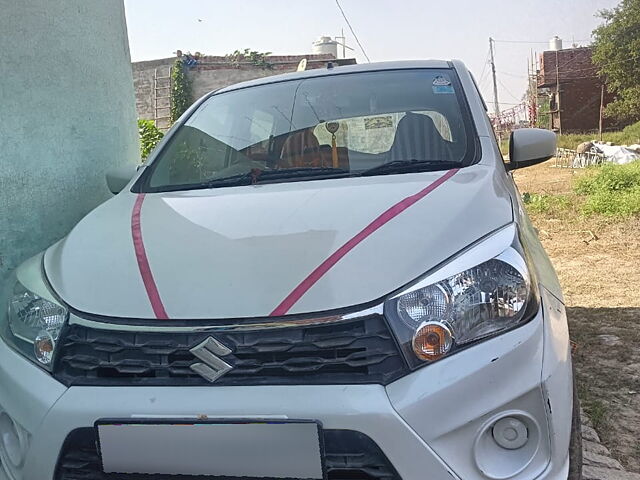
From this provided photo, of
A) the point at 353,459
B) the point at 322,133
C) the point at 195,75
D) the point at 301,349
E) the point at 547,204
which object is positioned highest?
the point at 195,75

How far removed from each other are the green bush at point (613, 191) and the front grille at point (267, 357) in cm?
700

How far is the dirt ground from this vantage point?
106 inches

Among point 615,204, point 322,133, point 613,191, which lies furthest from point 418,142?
point 613,191

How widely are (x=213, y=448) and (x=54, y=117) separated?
2.41 meters

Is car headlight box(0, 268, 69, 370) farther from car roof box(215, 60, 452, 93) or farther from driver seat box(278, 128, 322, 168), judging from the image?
car roof box(215, 60, 452, 93)

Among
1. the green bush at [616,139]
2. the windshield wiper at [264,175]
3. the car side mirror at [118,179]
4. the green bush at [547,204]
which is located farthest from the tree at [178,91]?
the green bush at [616,139]

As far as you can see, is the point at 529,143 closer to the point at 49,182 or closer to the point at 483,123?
the point at 483,123

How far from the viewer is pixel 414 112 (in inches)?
103

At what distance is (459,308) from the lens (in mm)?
1486

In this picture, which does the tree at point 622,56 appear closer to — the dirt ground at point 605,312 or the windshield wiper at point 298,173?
the dirt ground at point 605,312

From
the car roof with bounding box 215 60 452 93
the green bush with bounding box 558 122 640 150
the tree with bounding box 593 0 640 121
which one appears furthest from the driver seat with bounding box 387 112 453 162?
the tree with bounding box 593 0 640 121

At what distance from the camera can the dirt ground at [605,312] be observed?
2.70 m

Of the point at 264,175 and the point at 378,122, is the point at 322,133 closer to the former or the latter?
the point at 378,122

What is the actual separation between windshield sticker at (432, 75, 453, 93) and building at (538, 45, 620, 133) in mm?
32662
